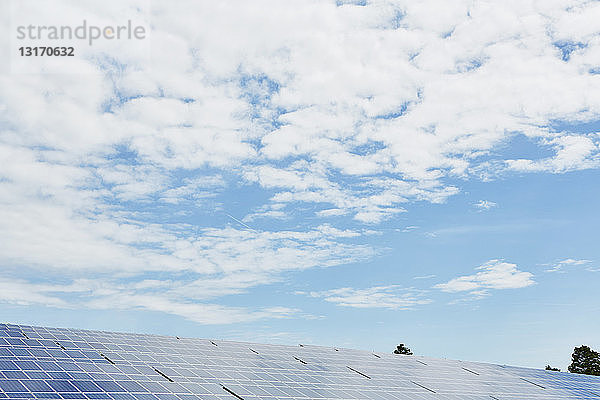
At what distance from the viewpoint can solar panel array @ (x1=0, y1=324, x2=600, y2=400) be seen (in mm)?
21562

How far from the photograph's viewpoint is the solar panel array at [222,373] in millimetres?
21562

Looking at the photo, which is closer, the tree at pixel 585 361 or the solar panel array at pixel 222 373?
the solar panel array at pixel 222 373

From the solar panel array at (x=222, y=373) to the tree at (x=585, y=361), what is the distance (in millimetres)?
44677

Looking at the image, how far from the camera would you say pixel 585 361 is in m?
80.9

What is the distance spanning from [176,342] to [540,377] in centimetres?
2388

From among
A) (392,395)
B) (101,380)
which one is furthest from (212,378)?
(392,395)

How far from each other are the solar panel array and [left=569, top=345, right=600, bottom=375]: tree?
4468 centimetres

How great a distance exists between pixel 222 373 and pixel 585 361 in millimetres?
68909

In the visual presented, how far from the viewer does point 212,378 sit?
25406 mm

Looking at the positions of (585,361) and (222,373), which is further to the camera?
(585,361)

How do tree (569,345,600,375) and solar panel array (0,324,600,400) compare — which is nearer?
solar panel array (0,324,600,400)

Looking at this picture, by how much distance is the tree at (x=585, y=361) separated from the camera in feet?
262

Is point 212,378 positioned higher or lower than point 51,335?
lower

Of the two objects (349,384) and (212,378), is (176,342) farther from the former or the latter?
(349,384)
